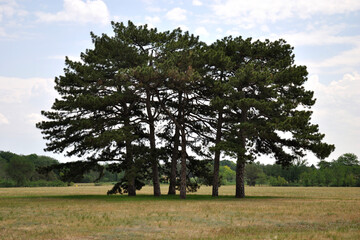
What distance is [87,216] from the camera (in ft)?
67.5

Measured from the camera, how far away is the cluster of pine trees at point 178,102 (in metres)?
33.3

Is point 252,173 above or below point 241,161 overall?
above

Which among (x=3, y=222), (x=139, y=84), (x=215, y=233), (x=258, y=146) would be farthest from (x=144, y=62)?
(x=215, y=233)

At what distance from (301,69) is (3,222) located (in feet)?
88.7

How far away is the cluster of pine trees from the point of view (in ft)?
109

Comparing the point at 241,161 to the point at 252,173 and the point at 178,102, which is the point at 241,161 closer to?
the point at 178,102

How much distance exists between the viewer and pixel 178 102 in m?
41.0

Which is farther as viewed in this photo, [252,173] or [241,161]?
[252,173]

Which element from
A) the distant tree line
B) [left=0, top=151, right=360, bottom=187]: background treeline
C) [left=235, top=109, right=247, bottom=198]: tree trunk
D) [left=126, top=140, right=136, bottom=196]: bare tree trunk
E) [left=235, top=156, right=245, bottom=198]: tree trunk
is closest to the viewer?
[left=235, top=109, right=247, bottom=198]: tree trunk

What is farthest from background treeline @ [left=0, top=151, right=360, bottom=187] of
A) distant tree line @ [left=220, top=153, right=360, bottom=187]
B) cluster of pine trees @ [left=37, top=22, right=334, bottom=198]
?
cluster of pine trees @ [left=37, top=22, right=334, bottom=198]

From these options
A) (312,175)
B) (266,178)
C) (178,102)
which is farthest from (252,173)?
(178,102)

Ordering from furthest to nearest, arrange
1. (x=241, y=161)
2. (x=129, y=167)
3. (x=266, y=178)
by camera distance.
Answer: (x=266, y=178), (x=129, y=167), (x=241, y=161)

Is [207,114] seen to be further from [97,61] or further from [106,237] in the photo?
[106,237]

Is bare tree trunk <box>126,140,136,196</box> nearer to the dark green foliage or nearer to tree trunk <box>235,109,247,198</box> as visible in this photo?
tree trunk <box>235,109,247,198</box>
